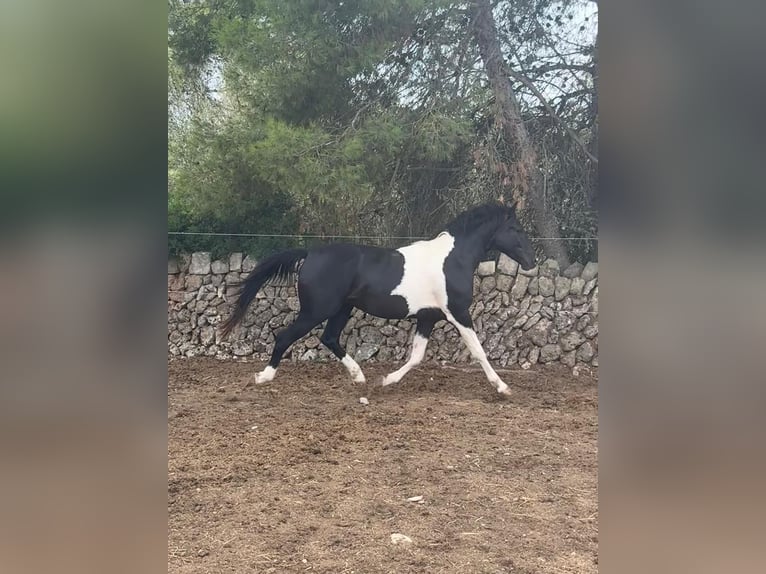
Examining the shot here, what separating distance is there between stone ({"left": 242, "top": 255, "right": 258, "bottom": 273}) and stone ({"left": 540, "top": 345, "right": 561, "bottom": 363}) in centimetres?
259

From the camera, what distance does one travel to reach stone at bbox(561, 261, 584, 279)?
468 cm

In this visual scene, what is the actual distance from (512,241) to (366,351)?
157 centimetres

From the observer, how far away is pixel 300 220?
4.64 metres

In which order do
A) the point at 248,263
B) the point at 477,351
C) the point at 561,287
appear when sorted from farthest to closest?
the point at 248,263, the point at 561,287, the point at 477,351

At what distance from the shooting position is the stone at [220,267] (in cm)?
485

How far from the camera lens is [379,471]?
9.55 feet

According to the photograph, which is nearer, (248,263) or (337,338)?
(337,338)

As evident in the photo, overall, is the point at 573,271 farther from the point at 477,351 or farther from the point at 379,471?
the point at 379,471

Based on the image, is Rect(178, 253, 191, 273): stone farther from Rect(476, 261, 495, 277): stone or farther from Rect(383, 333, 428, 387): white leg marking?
Rect(476, 261, 495, 277): stone
